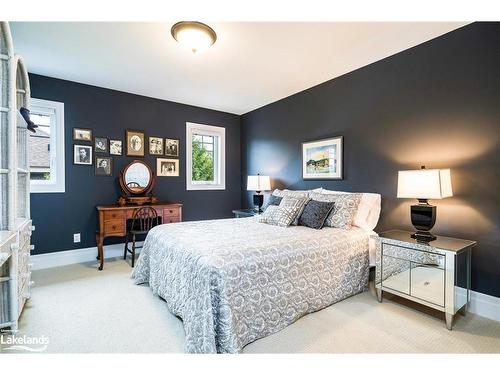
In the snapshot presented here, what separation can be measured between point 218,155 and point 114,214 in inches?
88.1

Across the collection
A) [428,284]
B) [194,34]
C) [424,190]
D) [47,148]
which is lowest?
[428,284]

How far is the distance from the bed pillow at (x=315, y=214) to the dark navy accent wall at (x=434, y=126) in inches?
26.6

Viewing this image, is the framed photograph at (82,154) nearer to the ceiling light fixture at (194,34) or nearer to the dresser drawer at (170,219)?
the dresser drawer at (170,219)

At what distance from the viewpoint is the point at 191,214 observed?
4543 mm

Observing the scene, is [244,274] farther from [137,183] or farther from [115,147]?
[115,147]

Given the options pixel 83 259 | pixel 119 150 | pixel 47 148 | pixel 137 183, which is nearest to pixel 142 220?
pixel 137 183

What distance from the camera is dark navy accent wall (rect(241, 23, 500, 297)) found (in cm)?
210

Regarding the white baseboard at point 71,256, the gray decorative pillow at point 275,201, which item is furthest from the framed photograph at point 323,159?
the white baseboard at point 71,256

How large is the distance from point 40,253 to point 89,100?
7.37ft

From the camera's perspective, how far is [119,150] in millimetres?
3830

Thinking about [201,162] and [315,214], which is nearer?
[315,214]
